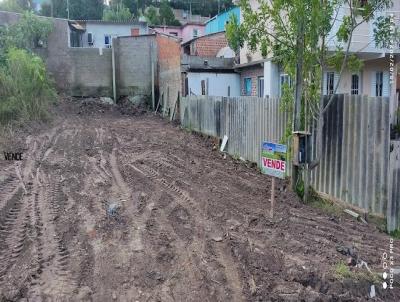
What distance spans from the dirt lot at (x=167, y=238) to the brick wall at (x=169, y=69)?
42.8 ft

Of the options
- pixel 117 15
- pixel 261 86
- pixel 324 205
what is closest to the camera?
pixel 324 205

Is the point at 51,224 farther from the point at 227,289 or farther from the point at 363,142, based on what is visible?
the point at 363,142

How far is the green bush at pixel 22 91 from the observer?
17.1 m

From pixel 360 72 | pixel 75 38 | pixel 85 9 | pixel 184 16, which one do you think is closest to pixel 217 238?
pixel 360 72

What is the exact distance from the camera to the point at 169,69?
1025 inches

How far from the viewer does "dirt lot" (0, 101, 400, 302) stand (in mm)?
4582

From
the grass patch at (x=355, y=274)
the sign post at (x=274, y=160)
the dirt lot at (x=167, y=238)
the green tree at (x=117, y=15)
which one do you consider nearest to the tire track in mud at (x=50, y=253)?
the dirt lot at (x=167, y=238)

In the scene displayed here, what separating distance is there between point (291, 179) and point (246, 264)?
370 cm

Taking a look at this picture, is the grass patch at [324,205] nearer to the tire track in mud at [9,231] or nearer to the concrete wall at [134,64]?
the tire track in mud at [9,231]

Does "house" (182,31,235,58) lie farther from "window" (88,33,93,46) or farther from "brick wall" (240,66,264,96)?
"window" (88,33,93,46)

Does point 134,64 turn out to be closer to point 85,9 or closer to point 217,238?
point 217,238

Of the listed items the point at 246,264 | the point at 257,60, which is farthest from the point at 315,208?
the point at 257,60

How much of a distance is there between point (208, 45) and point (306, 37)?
2090 cm

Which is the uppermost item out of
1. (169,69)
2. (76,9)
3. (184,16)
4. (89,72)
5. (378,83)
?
(184,16)
